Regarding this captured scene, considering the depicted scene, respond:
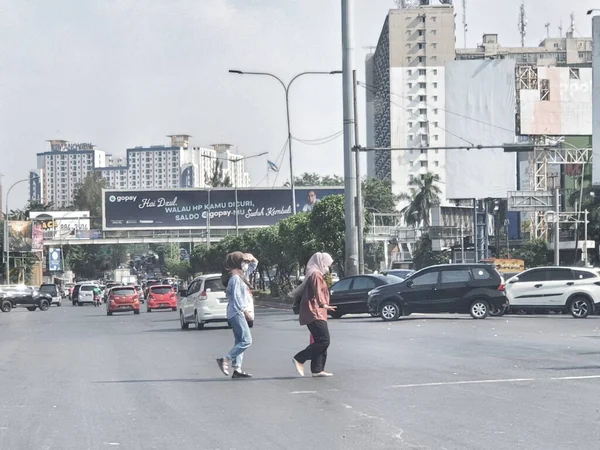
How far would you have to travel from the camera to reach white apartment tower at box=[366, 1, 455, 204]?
426 ft

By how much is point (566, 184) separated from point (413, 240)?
620 inches

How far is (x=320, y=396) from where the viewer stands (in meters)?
12.6

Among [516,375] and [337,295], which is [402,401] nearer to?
[516,375]

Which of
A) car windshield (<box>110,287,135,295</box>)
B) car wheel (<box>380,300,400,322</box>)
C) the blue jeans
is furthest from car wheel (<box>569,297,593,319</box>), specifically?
car windshield (<box>110,287,135,295</box>)

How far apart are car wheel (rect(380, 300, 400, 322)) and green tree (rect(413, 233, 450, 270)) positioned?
55081 millimetres

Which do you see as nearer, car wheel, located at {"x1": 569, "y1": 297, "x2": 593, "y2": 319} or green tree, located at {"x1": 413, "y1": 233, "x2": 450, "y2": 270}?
car wheel, located at {"x1": 569, "y1": 297, "x2": 593, "y2": 319}

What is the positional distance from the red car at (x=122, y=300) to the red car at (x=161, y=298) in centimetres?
310

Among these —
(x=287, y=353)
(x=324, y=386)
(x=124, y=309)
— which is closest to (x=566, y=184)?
(x=124, y=309)

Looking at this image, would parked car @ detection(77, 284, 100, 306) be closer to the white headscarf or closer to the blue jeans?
the blue jeans

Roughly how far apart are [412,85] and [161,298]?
8322 centimetres

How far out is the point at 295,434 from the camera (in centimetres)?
968

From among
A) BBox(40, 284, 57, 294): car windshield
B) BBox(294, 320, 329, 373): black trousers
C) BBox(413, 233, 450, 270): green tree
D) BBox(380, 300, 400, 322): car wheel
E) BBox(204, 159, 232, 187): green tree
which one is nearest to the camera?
BBox(294, 320, 329, 373): black trousers

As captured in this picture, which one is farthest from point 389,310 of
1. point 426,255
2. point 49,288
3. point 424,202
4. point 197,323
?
point 424,202

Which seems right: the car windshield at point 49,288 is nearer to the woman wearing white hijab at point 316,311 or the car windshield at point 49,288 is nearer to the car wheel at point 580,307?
the car wheel at point 580,307
